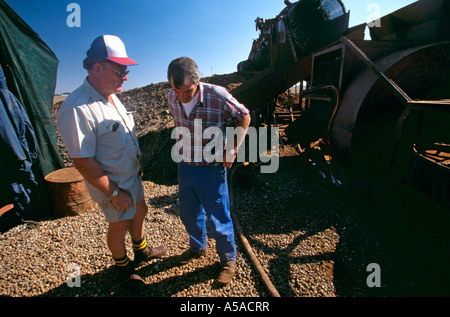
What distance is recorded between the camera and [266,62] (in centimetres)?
736

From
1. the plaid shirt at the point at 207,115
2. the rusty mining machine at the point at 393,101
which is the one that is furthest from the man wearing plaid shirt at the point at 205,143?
the rusty mining machine at the point at 393,101

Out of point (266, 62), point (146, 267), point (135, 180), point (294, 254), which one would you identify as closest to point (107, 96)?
point (135, 180)

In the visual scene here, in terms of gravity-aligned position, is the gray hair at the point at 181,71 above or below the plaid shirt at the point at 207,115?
above

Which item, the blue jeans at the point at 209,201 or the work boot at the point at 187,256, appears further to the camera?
the work boot at the point at 187,256

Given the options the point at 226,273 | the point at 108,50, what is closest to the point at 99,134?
the point at 108,50

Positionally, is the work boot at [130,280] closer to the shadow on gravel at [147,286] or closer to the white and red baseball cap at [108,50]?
the shadow on gravel at [147,286]

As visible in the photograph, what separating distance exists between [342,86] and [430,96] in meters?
1.24

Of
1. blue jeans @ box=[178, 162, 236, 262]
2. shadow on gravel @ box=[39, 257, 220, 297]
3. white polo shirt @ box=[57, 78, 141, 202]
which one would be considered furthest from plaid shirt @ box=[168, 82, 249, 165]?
shadow on gravel @ box=[39, 257, 220, 297]

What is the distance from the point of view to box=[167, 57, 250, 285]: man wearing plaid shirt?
201 centimetres

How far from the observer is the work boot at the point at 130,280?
8.02 ft

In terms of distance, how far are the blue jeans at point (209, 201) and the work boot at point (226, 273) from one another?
6cm

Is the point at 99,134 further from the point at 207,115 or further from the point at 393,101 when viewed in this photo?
the point at 393,101

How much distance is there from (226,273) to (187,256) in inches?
Result: 25.6

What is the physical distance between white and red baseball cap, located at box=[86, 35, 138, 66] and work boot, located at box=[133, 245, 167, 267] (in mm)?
2393
